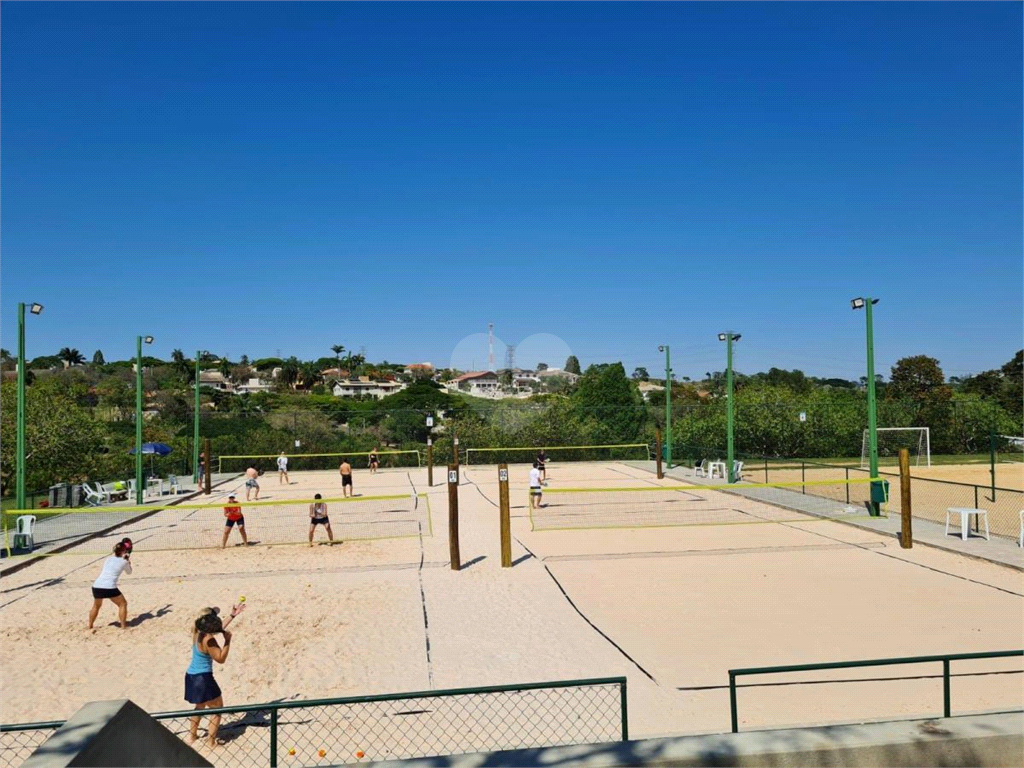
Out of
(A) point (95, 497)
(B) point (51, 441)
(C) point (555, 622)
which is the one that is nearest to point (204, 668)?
(C) point (555, 622)

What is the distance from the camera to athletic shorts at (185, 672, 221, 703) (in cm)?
740

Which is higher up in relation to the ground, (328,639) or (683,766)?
(683,766)

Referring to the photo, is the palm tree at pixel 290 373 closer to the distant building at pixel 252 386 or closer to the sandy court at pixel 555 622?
the distant building at pixel 252 386

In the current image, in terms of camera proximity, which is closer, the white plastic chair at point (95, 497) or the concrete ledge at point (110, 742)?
the concrete ledge at point (110, 742)

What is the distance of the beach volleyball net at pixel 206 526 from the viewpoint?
59.1 feet

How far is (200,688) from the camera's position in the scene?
7.41 metres

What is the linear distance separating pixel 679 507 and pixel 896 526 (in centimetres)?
638

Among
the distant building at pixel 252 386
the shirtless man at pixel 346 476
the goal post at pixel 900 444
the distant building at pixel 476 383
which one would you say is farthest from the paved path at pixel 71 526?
the distant building at pixel 476 383

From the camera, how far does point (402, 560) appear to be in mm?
16141

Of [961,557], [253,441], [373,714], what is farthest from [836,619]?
[253,441]

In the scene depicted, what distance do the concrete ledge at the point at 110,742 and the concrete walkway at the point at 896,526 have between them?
1487 centimetres

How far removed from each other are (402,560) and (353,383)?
112266 millimetres

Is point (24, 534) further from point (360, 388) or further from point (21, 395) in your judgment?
point (360, 388)

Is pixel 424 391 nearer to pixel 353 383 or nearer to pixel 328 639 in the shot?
pixel 353 383
